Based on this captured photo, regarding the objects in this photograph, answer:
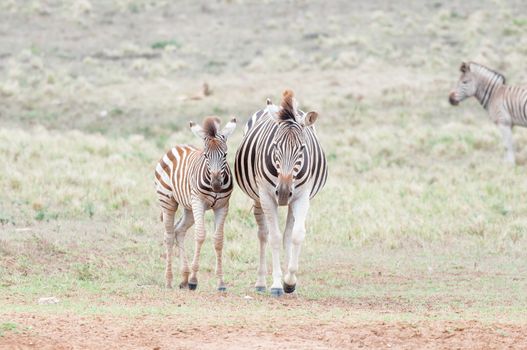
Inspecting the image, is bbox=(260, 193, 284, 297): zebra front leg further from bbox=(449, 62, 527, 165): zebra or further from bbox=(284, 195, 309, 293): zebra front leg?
bbox=(449, 62, 527, 165): zebra

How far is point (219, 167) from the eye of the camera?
1071 cm

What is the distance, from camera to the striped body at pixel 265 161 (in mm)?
10727

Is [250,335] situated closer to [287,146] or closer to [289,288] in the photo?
[289,288]

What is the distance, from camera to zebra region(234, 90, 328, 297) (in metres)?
10.4

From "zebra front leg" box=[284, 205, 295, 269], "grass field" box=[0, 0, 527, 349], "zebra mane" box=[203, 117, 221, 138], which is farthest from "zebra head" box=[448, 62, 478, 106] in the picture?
"zebra mane" box=[203, 117, 221, 138]

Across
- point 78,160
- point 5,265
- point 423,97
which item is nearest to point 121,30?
point 423,97

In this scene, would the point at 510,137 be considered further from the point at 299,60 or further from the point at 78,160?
the point at 299,60

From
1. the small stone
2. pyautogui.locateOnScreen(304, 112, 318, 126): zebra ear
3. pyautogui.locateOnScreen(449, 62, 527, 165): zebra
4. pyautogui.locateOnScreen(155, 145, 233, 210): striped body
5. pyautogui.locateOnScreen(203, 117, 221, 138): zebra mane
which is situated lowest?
the small stone

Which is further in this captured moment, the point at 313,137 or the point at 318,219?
the point at 318,219

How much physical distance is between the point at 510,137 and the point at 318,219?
7738 millimetres

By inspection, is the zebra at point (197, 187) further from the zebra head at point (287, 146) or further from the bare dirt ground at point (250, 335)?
the bare dirt ground at point (250, 335)

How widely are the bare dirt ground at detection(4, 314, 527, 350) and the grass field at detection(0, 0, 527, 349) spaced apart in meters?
0.03

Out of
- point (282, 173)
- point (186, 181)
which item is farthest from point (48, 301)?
point (282, 173)

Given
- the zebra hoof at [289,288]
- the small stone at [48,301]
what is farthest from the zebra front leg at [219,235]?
the small stone at [48,301]
